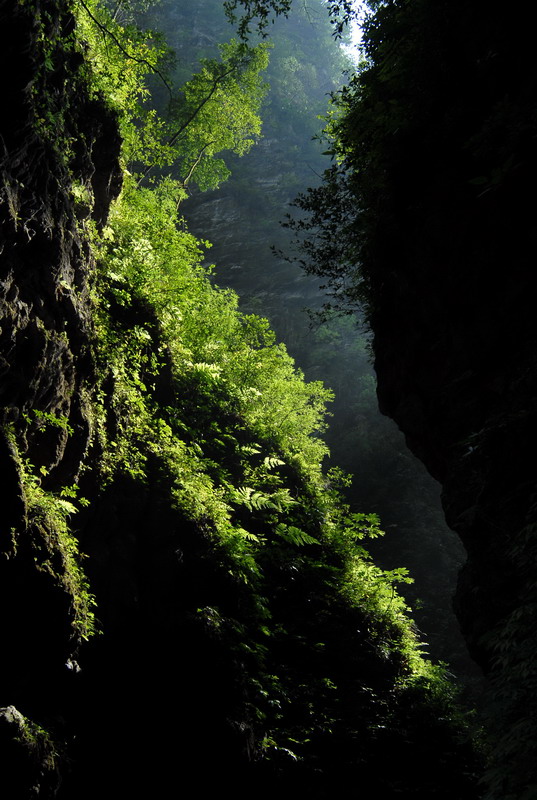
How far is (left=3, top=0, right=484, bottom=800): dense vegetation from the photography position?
18.9 feet

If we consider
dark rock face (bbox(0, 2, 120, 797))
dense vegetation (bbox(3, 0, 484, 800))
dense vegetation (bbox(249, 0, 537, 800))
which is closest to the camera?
dense vegetation (bbox(249, 0, 537, 800))

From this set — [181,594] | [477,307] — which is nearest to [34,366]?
[181,594]

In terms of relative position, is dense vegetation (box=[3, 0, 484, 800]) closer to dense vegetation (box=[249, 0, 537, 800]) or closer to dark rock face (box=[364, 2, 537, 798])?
dark rock face (box=[364, 2, 537, 798])

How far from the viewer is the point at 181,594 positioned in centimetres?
738

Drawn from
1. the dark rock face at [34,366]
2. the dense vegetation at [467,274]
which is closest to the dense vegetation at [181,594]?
the dark rock face at [34,366]

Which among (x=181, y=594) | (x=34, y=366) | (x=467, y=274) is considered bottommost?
(x=181, y=594)

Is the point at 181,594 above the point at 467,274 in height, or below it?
below

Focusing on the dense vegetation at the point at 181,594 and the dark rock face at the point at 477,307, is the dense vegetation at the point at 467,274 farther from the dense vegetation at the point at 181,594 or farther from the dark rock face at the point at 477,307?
the dense vegetation at the point at 181,594

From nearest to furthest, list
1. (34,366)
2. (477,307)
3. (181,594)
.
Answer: (34,366) → (477,307) → (181,594)

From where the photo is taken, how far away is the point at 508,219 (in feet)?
17.8

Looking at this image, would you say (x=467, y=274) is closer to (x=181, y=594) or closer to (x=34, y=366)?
(x=34, y=366)

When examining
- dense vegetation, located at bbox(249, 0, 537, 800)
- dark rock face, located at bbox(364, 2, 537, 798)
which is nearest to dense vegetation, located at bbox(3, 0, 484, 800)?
dark rock face, located at bbox(364, 2, 537, 798)

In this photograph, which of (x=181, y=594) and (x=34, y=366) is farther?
(x=181, y=594)

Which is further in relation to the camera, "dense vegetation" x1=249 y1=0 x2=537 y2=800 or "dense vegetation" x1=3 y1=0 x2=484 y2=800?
"dense vegetation" x1=3 y1=0 x2=484 y2=800
